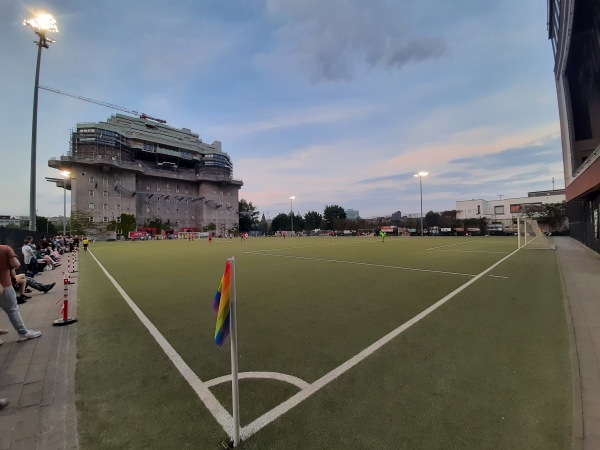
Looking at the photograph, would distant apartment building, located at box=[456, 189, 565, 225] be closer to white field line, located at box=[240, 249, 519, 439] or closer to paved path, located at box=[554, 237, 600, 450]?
paved path, located at box=[554, 237, 600, 450]

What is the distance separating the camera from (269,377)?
366 centimetres

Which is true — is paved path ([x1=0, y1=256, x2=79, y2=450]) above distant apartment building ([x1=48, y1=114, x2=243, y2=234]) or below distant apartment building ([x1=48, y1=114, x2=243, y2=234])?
below

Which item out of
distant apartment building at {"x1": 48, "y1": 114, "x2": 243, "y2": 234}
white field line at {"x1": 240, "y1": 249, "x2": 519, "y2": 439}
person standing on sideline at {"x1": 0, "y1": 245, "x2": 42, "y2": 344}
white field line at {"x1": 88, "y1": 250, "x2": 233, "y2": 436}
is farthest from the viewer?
distant apartment building at {"x1": 48, "y1": 114, "x2": 243, "y2": 234}

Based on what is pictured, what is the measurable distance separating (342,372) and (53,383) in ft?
12.5

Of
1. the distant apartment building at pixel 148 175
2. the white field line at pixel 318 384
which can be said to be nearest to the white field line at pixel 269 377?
the white field line at pixel 318 384

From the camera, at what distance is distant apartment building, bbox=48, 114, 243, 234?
254 ft

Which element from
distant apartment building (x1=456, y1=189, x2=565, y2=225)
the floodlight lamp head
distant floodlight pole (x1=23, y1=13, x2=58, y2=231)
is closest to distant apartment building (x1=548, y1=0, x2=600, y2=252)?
distant floodlight pole (x1=23, y1=13, x2=58, y2=231)

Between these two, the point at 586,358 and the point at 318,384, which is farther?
the point at 586,358

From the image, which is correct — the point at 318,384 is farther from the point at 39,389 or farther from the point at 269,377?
the point at 39,389

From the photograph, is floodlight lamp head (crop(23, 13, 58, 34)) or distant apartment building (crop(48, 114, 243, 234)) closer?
floodlight lamp head (crop(23, 13, 58, 34))

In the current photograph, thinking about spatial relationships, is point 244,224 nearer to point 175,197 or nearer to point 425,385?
point 175,197

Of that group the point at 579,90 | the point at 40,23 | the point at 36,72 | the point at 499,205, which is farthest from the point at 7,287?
the point at 499,205

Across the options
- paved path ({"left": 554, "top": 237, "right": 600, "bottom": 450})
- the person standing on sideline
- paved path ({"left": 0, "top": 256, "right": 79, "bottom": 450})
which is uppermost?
the person standing on sideline

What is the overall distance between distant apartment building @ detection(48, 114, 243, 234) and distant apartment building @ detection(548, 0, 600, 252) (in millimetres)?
92235
